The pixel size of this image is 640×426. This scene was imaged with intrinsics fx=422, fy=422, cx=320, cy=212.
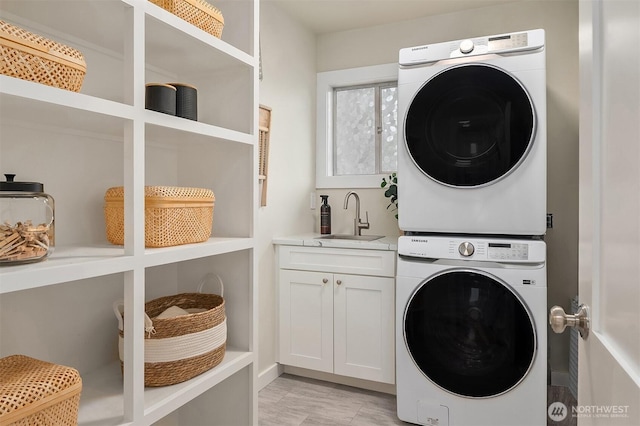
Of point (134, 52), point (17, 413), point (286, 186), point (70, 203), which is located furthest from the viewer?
point (286, 186)

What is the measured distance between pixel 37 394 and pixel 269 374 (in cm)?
192

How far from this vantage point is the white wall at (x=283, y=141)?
8.63 ft

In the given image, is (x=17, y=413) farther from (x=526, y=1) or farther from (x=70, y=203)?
(x=526, y=1)

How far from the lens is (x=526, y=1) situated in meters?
2.72

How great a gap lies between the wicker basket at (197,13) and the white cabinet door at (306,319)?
1.57 metres

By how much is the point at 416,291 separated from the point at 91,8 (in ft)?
5.74

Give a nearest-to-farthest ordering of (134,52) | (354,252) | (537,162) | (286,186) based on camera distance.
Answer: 1. (134,52)
2. (537,162)
3. (354,252)
4. (286,186)

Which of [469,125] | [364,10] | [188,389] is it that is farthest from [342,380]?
[364,10]

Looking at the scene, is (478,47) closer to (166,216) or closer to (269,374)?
(166,216)

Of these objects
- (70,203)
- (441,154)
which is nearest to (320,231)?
(441,154)

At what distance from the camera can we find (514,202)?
2.00 metres

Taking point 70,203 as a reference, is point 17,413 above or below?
below

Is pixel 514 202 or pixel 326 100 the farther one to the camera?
pixel 326 100

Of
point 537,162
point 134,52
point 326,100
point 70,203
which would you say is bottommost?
point 70,203
